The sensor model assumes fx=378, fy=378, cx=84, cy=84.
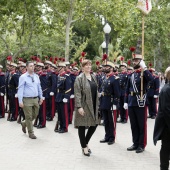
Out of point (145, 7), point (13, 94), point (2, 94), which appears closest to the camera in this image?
point (145, 7)

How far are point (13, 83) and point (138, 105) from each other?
590 centimetres

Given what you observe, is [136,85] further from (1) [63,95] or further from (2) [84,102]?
(1) [63,95]

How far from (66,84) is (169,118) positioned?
496cm

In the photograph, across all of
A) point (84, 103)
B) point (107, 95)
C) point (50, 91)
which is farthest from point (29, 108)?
point (50, 91)

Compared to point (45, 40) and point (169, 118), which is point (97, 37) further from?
point (169, 118)

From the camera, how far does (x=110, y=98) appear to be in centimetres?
881

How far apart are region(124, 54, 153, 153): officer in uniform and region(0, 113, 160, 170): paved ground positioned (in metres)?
0.26

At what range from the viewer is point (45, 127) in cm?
1140

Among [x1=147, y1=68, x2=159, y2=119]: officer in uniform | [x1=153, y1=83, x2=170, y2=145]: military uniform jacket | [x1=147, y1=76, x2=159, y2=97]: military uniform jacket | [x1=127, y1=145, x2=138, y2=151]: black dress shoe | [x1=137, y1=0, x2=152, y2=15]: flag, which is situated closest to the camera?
[x1=153, y1=83, x2=170, y2=145]: military uniform jacket

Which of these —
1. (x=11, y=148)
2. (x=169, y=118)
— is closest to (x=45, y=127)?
(x=11, y=148)

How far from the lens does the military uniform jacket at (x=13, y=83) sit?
1262 cm

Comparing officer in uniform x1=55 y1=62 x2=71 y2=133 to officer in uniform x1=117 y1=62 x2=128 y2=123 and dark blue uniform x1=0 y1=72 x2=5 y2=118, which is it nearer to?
officer in uniform x1=117 y1=62 x2=128 y2=123

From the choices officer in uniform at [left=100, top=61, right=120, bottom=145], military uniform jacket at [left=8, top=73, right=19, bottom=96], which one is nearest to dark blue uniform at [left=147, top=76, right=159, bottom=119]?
military uniform jacket at [left=8, top=73, right=19, bottom=96]

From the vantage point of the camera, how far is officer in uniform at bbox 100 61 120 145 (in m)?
8.74
